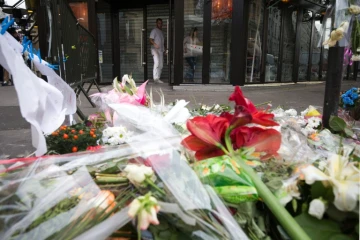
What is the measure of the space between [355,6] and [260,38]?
8134 mm

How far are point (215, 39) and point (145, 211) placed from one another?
29.1 feet

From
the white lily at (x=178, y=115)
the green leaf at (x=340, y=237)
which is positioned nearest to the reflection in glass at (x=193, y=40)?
the white lily at (x=178, y=115)

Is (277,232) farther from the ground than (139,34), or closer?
closer

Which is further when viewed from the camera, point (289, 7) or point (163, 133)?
point (289, 7)

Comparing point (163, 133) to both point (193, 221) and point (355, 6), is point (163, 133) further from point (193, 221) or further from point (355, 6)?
point (355, 6)

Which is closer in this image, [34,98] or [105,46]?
[34,98]

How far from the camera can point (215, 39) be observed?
9.13 metres

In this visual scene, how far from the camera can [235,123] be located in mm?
916

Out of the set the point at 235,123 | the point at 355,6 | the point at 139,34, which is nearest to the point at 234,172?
the point at 235,123

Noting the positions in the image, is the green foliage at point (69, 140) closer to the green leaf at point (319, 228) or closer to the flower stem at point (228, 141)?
the flower stem at point (228, 141)

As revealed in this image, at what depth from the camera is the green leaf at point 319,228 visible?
72cm

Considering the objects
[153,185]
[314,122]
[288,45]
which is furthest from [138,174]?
[288,45]

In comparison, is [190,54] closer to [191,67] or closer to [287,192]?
[191,67]

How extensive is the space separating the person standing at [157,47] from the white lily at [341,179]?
404 inches
